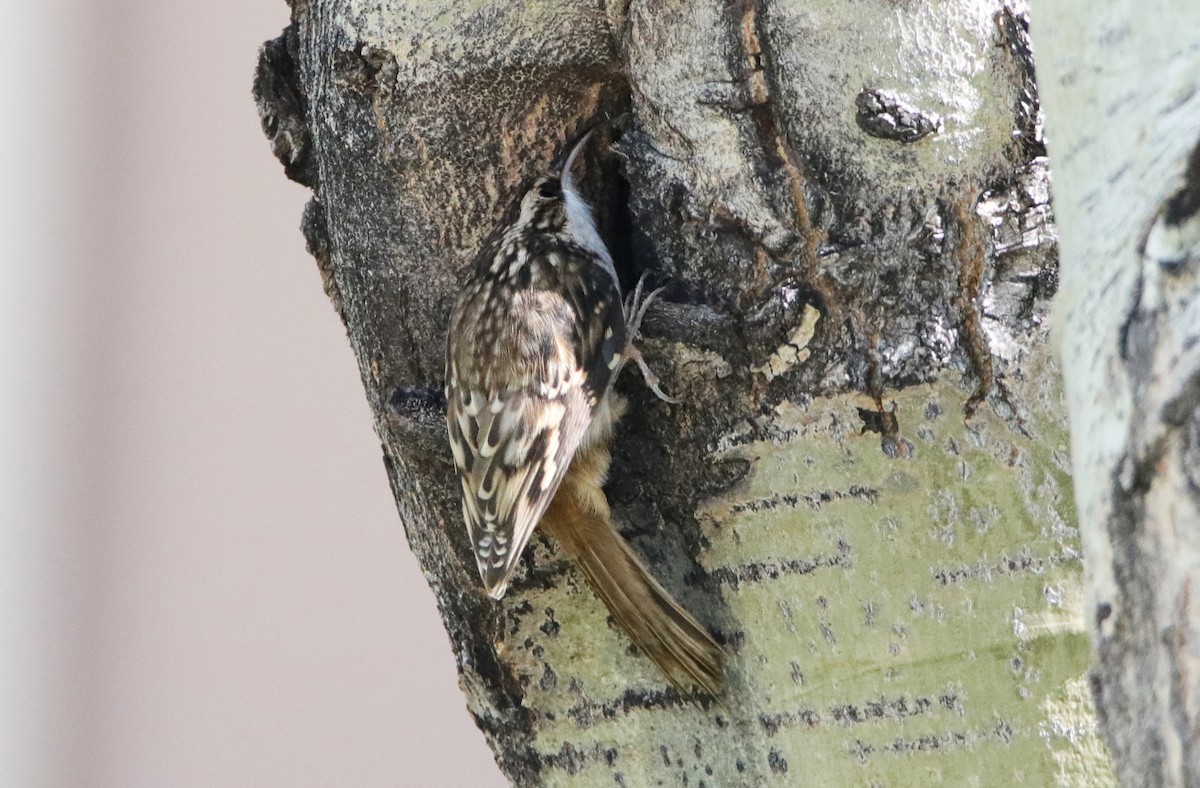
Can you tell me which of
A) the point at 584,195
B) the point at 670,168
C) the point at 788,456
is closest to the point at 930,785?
the point at 788,456

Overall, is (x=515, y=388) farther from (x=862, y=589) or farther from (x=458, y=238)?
(x=862, y=589)

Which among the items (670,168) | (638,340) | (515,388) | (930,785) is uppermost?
(670,168)

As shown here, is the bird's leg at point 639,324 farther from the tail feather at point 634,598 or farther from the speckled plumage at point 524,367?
the tail feather at point 634,598

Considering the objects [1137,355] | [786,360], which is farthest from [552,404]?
[1137,355]

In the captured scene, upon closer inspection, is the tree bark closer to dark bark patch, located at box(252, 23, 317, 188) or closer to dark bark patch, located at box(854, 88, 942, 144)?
dark bark patch, located at box(854, 88, 942, 144)

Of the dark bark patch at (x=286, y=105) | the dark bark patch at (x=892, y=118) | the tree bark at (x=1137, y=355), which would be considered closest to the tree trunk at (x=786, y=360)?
the dark bark patch at (x=892, y=118)

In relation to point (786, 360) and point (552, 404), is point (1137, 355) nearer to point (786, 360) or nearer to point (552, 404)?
point (786, 360)

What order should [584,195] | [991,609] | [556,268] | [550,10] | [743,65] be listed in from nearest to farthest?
[991,609]
[743,65]
[550,10]
[584,195]
[556,268]
